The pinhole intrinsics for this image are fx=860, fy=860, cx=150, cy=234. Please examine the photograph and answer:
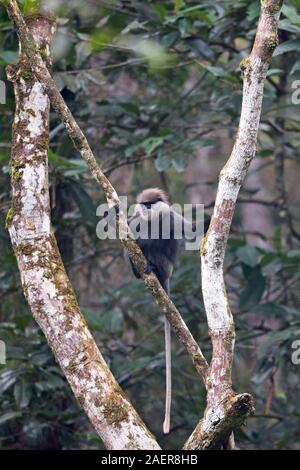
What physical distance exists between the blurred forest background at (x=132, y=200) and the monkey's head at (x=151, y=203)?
1.24ft

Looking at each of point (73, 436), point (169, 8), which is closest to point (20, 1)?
point (169, 8)

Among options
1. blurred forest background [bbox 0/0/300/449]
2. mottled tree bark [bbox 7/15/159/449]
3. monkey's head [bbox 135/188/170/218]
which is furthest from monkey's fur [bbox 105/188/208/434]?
mottled tree bark [bbox 7/15/159/449]

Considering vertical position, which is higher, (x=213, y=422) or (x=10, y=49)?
(x=10, y=49)

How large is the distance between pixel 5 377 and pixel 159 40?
8.13ft

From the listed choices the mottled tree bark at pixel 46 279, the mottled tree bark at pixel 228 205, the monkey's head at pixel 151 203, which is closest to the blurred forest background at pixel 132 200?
the monkey's head at pixel 151 203

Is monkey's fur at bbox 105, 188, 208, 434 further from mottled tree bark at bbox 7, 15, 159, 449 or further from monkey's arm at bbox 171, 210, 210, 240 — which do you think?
mottled tree bark at bbox 7, 15, 159, 449

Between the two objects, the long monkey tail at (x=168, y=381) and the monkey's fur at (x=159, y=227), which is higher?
the monkey's fur at (x=159, y=227)

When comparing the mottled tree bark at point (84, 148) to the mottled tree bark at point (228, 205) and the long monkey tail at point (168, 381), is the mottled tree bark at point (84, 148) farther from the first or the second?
the long monkey tail at point (168, 381)

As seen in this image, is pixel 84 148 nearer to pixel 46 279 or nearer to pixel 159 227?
pixel 46 279

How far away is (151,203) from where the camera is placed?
17.9ft

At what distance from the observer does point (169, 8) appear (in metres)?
6.27

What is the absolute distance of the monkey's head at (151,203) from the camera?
5.40m

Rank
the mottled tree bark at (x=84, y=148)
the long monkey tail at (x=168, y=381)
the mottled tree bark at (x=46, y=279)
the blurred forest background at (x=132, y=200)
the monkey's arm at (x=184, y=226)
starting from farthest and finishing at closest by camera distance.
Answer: the blurred forest background at (x=132, y=200) → the monkey's arm at (x=184, y=226) → the long monkey tail at (x=168, y=381) → the mottled tree bark at (x=84, y=148) → the mottled tree bark at (x=46, y=279)
